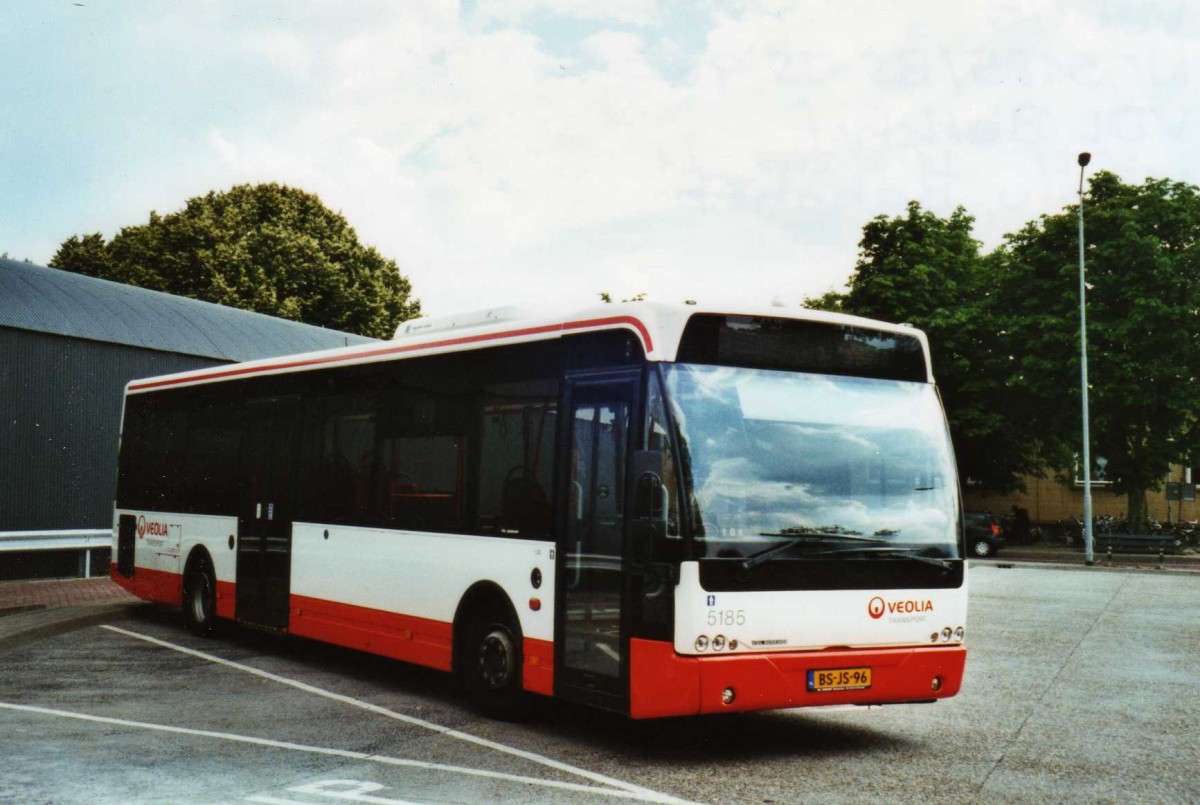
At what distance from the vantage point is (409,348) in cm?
1078

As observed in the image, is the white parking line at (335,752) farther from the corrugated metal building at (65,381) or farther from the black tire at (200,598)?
the corrugated metal building at (65,381)

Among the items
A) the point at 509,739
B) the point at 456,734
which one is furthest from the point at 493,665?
the point at 509,739

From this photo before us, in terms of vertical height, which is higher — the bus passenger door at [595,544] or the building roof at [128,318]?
the building roof at [128,318]

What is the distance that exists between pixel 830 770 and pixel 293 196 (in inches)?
1809

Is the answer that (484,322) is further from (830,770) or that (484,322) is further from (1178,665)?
(1178,665)

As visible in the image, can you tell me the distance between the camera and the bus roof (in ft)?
26.2

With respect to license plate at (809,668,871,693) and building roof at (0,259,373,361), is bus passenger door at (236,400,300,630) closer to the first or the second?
license plate at (809,668,871,693)

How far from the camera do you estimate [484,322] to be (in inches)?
408

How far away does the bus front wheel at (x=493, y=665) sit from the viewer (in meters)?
8.95

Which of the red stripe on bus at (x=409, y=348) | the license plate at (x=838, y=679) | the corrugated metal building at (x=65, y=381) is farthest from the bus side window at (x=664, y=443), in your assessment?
the corrugated metal building at (x=65, y=381)

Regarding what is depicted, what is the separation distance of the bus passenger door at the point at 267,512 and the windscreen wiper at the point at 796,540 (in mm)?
6126

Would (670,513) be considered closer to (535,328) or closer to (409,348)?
(535,328)

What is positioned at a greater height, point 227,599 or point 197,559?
point 197,559

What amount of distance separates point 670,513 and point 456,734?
236 centimetres
